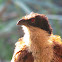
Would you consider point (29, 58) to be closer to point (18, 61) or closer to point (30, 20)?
point (18, 61)

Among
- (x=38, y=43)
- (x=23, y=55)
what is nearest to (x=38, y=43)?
(x=38, y=43)

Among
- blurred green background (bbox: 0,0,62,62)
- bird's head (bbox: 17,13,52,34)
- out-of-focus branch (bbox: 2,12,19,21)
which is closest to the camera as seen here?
bird's head (bbox: 17,13,52,34)

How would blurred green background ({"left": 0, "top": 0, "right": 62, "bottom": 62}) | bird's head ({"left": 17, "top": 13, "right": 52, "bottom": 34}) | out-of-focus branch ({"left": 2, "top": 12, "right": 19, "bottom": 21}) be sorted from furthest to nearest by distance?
out-of-focus branch ({"left": 2, "top": 12, "right": 19, "bottom": 21}) < blurred green background ({"left": 0, "top": 0, "right": 62, "bottom": 62}) < bird's head ({"left": 17, "top": 13, "right": 52, "bottom": 34})

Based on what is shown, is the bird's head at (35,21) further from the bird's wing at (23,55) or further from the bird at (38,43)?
the bird's wing at (23,55)

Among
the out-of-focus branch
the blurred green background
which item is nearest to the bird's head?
the blurred green background

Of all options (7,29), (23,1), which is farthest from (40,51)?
(23,1)

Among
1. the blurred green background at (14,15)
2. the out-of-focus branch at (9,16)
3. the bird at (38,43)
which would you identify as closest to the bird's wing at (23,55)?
the bird at (38,43)

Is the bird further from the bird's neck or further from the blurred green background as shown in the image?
the blurred green background

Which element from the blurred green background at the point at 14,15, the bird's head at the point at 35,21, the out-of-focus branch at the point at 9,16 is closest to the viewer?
the bird's head at the point at 35,21
